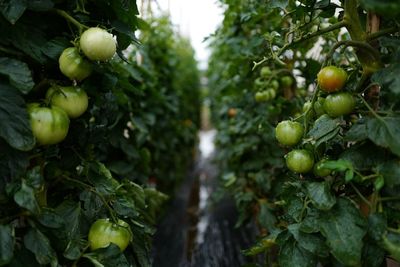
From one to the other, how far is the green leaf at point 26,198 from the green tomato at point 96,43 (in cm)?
30

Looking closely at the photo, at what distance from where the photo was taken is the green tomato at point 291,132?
3.11ft

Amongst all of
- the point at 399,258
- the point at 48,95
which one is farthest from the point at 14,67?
the point at 399,258

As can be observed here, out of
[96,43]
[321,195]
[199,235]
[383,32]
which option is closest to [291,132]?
[321,195]

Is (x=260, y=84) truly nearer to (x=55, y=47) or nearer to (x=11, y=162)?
(x=55, y=47)

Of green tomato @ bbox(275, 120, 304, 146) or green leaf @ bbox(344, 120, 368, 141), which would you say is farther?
green tomato @ bbox(275, 120, 304, 146)

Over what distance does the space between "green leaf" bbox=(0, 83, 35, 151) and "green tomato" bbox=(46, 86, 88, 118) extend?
97mm

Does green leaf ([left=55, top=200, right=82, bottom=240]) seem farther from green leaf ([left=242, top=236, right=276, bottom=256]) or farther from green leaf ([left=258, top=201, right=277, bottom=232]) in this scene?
green leaf ([left=258, top=201, right=277, bottom=232])

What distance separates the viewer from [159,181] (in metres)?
3.27

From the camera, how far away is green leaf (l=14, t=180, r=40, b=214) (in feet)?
2.39

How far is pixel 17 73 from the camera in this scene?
0.77m

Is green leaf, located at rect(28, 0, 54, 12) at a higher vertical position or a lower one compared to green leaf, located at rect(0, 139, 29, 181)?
higher

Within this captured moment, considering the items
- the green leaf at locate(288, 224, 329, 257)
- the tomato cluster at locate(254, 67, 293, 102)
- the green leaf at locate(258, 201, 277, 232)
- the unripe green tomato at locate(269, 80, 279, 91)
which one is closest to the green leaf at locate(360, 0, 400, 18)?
the green leaf at locate(288, 224, 329, 257)

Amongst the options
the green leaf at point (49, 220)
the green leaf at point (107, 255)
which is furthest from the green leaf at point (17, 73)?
the green leaf at point (107, 255)

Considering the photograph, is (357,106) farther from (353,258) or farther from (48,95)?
(48,95)
